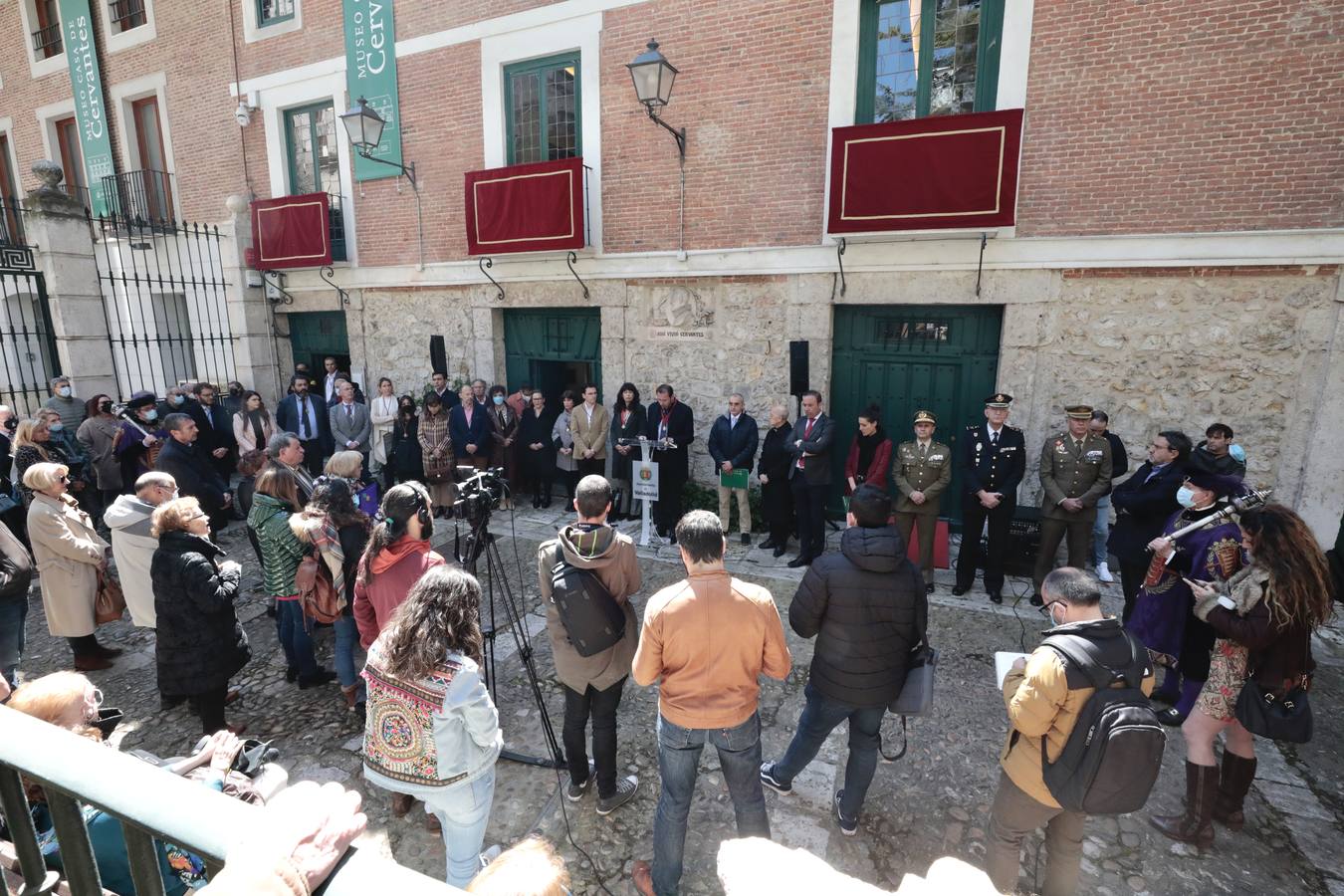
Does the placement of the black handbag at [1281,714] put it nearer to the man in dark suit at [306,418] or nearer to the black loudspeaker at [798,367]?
the black loudspeaker at [798,367]

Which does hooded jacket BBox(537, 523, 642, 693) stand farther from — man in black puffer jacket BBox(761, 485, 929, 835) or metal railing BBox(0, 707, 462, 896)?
metal railing BBox(0, 707, 462, 896)

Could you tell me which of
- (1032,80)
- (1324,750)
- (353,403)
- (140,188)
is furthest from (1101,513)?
A: (140,188)

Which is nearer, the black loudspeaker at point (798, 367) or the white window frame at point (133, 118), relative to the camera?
the black loudspeaker at point (798, 367)

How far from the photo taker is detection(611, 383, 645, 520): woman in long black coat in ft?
27.4

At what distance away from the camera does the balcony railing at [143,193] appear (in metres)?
13.4

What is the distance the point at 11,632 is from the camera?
4.30 m

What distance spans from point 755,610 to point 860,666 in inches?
28.7

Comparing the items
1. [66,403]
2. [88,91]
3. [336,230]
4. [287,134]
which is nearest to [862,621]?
[66,403]

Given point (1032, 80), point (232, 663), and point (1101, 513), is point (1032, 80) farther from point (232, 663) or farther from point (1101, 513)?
point (232, 663)

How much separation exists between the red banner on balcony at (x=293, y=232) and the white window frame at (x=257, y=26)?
2.82 metres

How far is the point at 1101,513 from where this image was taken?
22.2 feet

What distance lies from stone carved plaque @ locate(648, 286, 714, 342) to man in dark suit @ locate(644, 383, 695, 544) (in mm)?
1240

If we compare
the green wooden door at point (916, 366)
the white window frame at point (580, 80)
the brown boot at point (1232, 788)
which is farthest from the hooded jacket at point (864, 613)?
the white window frame at point (580, 80)

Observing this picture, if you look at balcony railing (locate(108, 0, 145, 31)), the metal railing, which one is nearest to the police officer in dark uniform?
A: the metal railing
